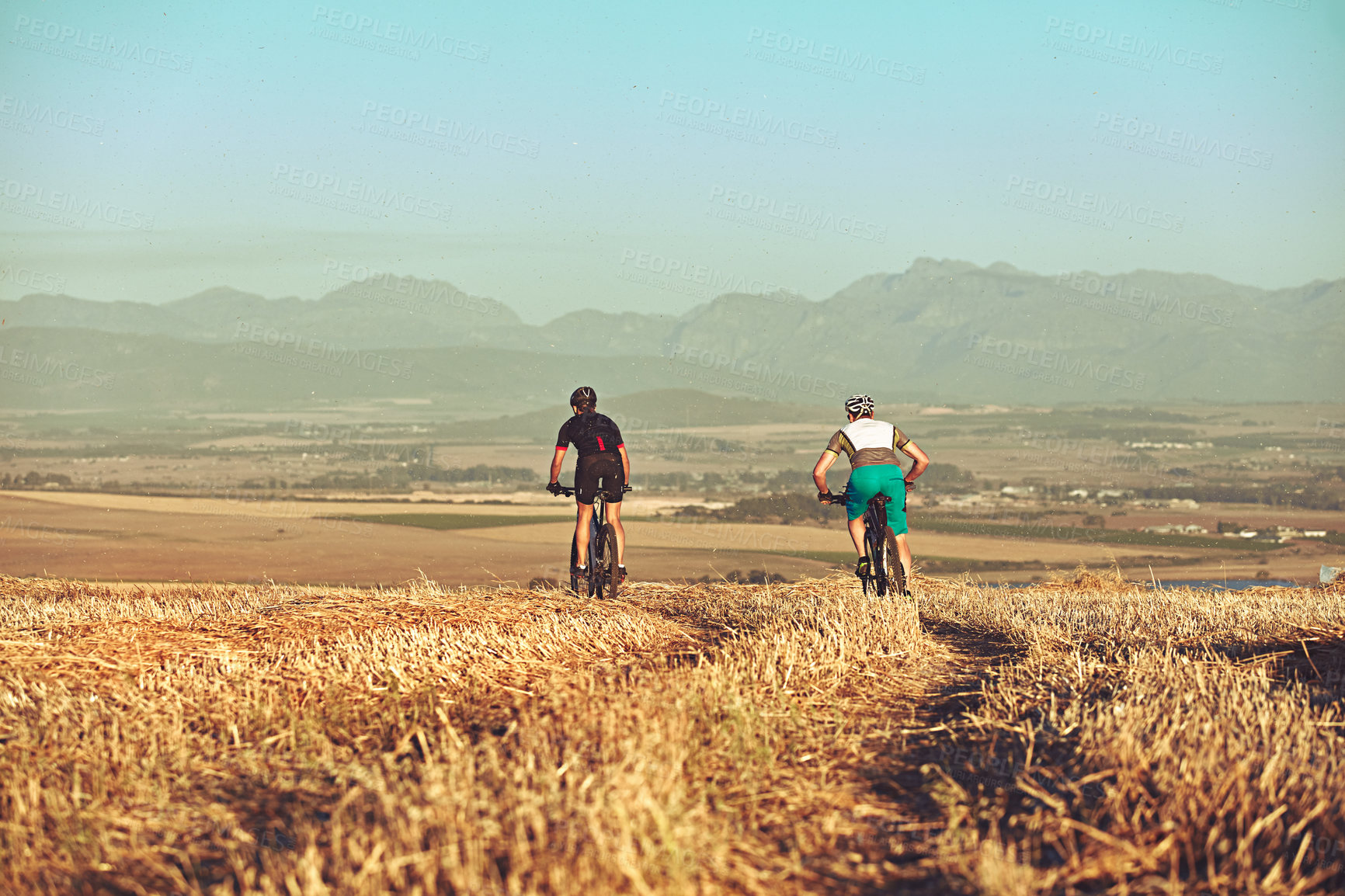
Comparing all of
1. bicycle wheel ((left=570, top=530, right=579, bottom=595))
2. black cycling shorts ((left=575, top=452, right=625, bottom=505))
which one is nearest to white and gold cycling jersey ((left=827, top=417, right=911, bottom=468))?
black cycling shorts ((left=575, top=452, right=625, bottom=505))

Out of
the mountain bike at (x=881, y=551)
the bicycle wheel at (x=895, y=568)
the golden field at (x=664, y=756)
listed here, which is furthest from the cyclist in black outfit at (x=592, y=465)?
the golden field at (x=664, y=756)

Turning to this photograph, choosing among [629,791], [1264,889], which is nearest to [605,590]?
[629,791]

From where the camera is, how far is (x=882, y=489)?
11141 millimetres

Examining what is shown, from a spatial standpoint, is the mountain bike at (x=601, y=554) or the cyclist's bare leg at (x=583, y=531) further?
the cyclist's bare leg at (x=583, y=531)

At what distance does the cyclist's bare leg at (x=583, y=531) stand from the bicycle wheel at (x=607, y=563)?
226 mm

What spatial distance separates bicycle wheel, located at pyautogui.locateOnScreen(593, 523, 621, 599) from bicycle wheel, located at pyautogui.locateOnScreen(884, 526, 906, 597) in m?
2.57

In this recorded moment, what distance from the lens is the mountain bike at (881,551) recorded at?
11117 millimetres

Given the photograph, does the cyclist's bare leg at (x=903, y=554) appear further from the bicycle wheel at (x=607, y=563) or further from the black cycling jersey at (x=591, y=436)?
the black cycling jersey at (x=591, y=436)

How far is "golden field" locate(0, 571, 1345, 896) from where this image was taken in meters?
4.05

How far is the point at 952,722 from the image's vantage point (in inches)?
238

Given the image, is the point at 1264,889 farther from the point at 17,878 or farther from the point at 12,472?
the point at 12,472

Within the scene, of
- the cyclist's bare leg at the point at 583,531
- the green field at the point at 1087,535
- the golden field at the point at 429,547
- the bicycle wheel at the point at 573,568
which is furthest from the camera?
the green field at the point at 1087,535

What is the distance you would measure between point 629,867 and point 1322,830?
2.45 m

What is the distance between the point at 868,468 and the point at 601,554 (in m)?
2.66
